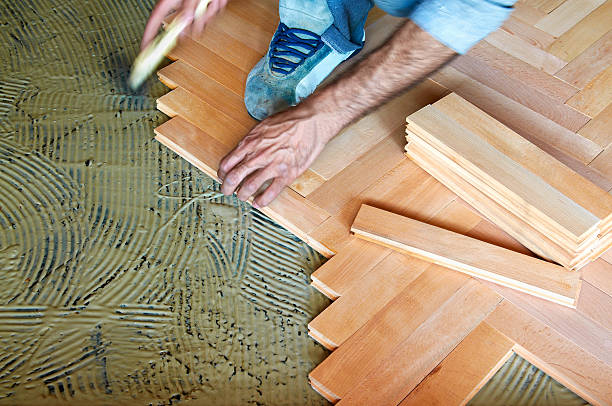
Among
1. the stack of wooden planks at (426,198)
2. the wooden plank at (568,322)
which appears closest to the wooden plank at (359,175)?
the stack of wooden planks at (426,198)

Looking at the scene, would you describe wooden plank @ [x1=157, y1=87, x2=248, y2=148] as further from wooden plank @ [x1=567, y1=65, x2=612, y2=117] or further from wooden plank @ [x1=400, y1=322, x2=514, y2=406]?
wooden plank @ [x1=567, y1=65, x2=612, y2=117]

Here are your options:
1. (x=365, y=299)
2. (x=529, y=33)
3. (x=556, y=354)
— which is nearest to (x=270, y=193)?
(x=365, y=299)

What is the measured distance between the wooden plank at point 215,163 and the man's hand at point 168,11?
1.02 ft

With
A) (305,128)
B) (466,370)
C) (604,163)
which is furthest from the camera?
(604,163)

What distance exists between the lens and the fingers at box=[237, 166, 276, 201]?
1646mm

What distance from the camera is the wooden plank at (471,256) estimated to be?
1.49 metres

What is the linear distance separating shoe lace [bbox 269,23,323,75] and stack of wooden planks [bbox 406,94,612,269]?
44 centimetres

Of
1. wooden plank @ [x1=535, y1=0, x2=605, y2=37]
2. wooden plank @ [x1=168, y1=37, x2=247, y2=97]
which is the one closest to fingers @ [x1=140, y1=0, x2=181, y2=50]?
wooden plank @ [x1=168, y1=37, x2=247, y2=97]

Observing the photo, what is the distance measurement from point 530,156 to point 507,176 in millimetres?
119

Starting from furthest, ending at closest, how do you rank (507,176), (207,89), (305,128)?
1. (207,89)
2. (305,128)
3. (507,176)

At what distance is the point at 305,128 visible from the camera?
1.69 metres

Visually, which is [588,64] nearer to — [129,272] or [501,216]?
[501,216]

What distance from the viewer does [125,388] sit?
1.33 m

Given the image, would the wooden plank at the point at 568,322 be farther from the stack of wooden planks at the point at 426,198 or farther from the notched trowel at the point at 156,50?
the notched trowel at the point at 156,50
